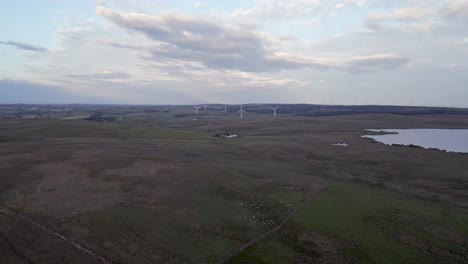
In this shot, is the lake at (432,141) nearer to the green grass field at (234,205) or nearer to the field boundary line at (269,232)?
the green grass field at (234,205)

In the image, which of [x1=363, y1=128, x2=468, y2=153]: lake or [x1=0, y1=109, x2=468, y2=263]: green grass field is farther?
[x1=363, y1=128, x2=468, y2=153]: lake

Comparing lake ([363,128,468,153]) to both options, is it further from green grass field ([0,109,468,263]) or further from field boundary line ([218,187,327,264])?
field boundary line ([218,187,327,264])

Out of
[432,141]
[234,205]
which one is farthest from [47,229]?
A: [432,141]

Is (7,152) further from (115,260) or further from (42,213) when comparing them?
(115,260)

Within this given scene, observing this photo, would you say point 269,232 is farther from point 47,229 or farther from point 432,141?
point 432,141

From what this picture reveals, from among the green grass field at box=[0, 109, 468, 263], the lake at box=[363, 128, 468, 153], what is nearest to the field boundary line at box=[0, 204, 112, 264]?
the green grass field at box=[0, 109, 468, 263]

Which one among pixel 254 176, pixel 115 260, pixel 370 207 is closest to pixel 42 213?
pixel 115 260

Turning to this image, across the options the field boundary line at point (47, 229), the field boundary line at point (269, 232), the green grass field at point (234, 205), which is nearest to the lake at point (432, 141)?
the green grass field at point (234, 205)

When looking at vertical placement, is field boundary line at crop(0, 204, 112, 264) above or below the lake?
above

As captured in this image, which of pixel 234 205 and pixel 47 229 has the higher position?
pixel 47 229

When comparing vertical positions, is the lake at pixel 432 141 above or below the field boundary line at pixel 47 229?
below

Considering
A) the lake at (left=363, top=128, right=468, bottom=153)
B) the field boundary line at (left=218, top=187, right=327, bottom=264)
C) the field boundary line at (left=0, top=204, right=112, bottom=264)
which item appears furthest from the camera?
the lake at (left=363, top=128, right=468, bottom=153)
